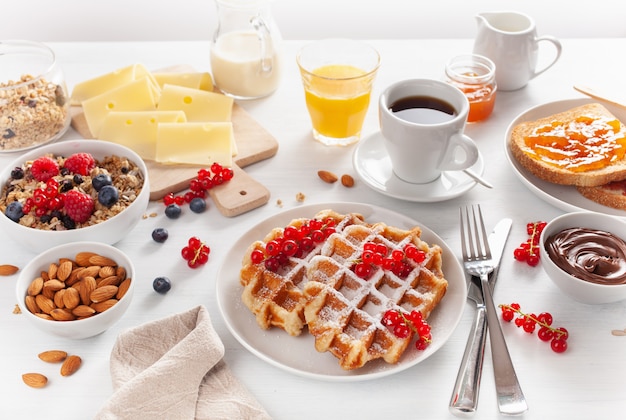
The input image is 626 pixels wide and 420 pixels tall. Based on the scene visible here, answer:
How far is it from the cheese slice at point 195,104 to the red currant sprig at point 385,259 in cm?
77

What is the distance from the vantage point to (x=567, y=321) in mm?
1392

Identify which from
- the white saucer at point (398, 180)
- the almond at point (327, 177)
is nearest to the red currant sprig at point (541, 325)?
the white saucer at point (398, 180)

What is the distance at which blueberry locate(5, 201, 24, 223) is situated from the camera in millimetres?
1511

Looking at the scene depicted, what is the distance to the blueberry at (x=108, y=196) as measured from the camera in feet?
5.05

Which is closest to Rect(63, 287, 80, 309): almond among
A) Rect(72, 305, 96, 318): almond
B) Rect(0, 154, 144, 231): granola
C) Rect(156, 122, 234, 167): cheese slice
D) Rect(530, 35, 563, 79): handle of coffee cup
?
Rect(72, 305, 96, 318): almond

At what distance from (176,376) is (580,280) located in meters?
0.82

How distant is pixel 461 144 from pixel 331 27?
1784 millimetres

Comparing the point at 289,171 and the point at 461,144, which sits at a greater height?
the point at 461,144

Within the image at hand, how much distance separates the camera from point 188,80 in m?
2.10

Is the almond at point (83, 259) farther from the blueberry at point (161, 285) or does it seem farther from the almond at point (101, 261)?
the blueberry at point (161, 285)

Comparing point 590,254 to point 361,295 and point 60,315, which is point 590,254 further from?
point 60,315

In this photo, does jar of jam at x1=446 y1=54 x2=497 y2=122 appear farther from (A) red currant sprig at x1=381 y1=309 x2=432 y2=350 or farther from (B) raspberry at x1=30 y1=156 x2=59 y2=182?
(B) raspberry at x1=30 y1=156 x2=59 y2=182

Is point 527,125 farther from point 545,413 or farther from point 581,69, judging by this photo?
point 545,413

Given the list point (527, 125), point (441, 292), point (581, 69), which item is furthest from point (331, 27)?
point (441, 292)
